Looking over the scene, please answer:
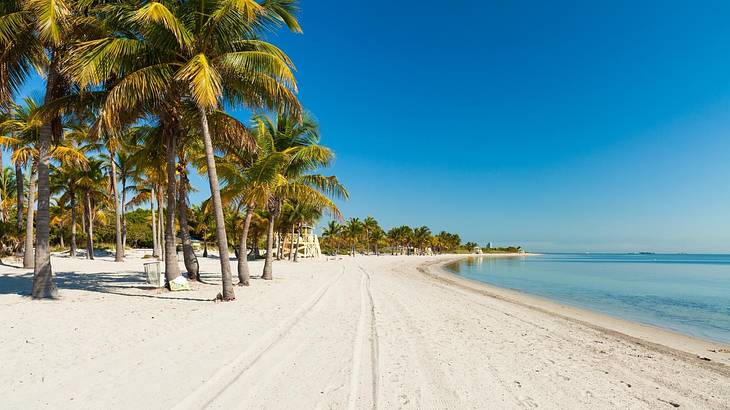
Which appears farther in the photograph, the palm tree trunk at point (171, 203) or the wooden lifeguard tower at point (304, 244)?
the wooden lifeguard tower at point (304, 244)

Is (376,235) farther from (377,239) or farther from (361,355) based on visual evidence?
(361,355)

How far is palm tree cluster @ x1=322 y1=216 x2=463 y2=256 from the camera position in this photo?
70562 mm

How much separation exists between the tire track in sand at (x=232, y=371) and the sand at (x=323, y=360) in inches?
0.8

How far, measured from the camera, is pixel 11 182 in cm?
3722

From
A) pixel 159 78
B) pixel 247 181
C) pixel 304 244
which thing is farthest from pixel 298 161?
pixel 304 244

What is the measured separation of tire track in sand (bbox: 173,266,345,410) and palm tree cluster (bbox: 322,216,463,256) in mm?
57419

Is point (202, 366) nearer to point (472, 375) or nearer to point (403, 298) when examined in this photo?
point (472, 375)

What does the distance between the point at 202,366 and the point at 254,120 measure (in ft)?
38.8

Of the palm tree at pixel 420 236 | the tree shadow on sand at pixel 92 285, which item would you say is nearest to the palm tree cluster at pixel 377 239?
the palm tree at pixel 420 236

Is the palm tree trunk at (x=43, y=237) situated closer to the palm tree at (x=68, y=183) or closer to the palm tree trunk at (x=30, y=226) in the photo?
the palm tree trunk at (x=30, y=226)

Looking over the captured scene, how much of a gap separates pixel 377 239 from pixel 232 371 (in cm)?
8261

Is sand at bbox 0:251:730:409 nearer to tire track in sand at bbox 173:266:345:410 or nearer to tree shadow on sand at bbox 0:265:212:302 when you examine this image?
tire track in sand at bbox 173:266:345:410

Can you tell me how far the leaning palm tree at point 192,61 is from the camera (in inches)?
351

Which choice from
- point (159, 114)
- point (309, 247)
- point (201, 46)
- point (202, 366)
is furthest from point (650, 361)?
point (309, 247)
